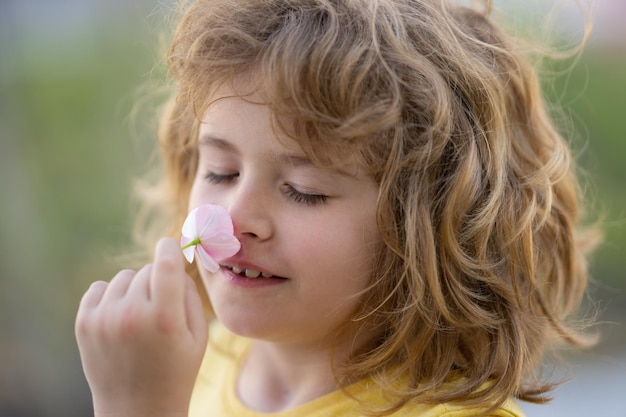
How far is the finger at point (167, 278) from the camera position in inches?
40.8

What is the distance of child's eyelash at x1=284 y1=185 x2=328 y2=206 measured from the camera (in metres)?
1.16

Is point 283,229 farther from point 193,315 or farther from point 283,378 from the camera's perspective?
point 283,378

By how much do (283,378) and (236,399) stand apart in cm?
11

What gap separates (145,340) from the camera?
41.2 inches

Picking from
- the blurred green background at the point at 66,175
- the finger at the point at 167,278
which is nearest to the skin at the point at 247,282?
the finger at the point at 167,278

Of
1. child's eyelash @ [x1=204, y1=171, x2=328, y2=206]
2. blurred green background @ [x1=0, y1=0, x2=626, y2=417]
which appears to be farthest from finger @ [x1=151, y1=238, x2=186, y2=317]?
blurred green background @ [x1=0, y1=0, x2=626, y2=417]

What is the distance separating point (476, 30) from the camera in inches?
53.7

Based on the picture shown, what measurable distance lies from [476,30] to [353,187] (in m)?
0.41

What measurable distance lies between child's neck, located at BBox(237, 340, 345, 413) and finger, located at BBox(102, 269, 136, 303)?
0.40m

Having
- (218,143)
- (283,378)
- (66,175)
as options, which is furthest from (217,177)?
(66,175)

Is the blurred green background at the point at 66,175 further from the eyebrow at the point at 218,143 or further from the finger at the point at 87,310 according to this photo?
the finger at the point at 87,310

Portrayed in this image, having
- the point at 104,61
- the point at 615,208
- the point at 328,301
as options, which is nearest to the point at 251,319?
the point at 328,301

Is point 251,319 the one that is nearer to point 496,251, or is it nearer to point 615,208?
point 496,251

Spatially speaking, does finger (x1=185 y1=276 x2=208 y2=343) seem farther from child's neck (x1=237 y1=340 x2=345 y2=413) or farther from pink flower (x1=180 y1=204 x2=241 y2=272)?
child's neck (x1=237 y1=340 x2=345 y2=413)
